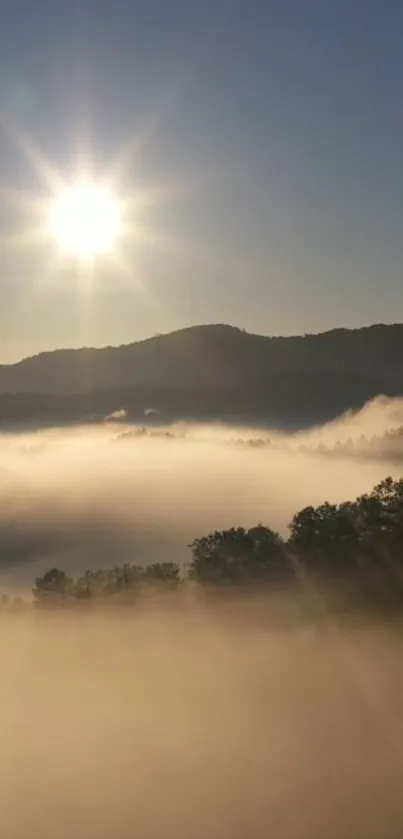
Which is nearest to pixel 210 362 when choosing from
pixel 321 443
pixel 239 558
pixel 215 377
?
pixel 215 377

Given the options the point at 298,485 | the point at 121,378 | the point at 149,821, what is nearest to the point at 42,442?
the point at 121,378

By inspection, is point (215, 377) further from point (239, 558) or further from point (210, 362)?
point (239, 558)

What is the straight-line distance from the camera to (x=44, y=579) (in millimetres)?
66000

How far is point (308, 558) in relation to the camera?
47.5 m

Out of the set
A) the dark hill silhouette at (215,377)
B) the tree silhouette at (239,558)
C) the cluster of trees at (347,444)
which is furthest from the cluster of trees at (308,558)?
the dark hill silhouette at (215,377)

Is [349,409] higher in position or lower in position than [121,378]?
lower

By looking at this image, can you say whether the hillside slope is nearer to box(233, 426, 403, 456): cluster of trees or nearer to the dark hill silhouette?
the dark hill silhouette

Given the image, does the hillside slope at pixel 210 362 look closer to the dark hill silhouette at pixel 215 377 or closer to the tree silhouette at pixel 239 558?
the dark hill silhouette at pixel 215 377

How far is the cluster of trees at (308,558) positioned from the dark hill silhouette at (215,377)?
315 feet

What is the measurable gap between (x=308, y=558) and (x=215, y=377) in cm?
11470

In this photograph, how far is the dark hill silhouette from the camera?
5930 inches

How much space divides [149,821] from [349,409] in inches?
5087

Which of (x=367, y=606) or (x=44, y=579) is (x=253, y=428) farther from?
(x=367, y=606)

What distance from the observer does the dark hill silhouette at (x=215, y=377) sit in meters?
151
